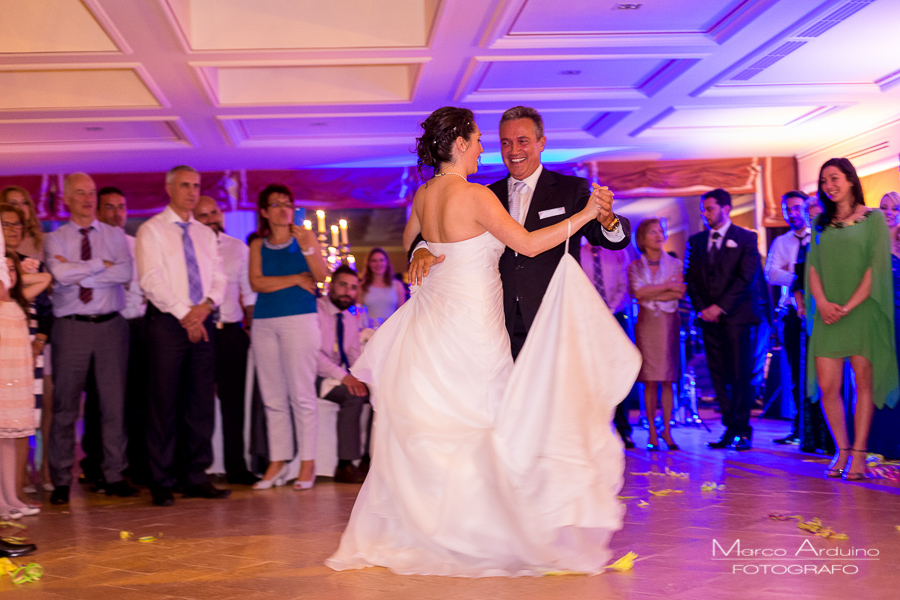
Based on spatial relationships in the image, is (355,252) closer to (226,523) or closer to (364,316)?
(364,316)

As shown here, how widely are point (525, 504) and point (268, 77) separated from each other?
20.8ft

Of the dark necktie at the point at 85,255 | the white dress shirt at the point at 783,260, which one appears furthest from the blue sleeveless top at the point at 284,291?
the white dress shirt at the point at 783,260

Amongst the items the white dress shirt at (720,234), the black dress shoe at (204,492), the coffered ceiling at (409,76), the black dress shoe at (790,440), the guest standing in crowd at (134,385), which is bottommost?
the black dress shoe at (790,440)

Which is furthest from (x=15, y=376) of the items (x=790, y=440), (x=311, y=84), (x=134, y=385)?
(x=790, y=440)

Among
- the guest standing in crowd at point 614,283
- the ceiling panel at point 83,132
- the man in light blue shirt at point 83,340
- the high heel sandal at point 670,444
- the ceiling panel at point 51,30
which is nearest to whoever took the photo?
the man in light blue shirt at point 83,340

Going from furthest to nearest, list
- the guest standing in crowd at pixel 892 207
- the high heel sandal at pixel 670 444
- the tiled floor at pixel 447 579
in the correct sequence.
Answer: the high heel sandal at pixel 670 444
the guest standing in crowd at pixel 892 207
the tiled floor at pixel 447 579

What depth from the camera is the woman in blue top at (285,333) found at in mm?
5105

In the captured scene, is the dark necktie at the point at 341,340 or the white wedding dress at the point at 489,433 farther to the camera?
the dark necktie at the point at 341,340

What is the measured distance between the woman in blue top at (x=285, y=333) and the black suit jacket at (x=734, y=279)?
337cm

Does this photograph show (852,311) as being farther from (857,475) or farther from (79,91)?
(79,91)

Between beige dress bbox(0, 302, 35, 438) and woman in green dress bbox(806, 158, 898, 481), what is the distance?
15.9 ft

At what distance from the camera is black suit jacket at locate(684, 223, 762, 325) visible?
252 inches

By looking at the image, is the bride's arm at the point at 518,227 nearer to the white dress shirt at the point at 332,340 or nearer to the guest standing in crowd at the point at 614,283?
the white dress shirt at the point at 332,340

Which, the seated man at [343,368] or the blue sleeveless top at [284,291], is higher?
the blue sleeveless top at [284,291]
